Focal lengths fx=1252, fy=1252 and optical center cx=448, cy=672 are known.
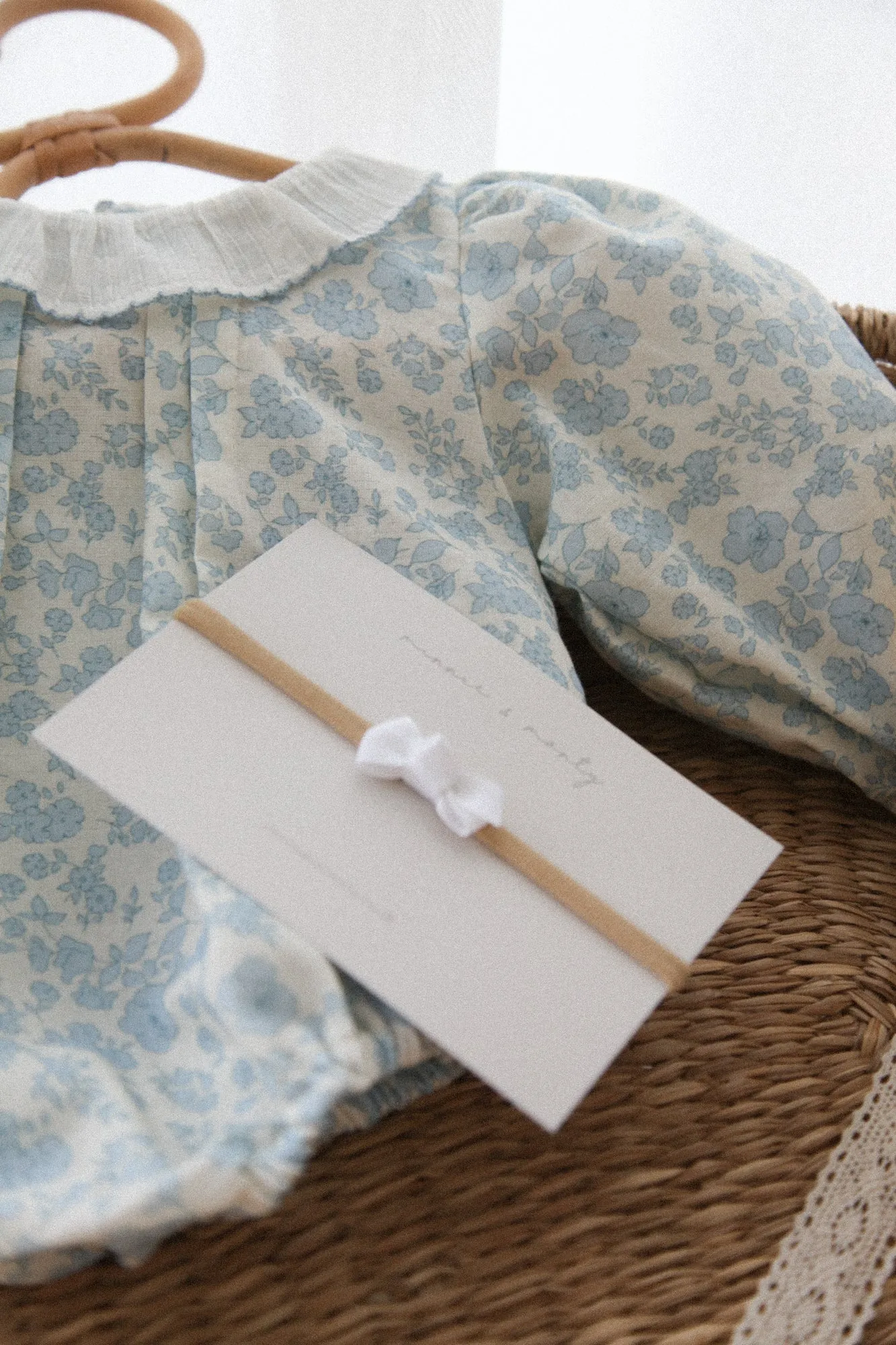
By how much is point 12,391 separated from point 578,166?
0.79 meters

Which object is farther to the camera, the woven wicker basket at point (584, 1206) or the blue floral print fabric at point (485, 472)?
the blue floral print fabric at point (485, 472)

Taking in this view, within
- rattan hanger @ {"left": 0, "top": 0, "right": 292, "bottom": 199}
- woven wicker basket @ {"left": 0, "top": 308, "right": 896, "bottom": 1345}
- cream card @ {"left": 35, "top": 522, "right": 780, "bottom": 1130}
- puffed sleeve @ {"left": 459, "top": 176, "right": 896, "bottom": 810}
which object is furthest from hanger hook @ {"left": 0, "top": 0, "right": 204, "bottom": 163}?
woven wicker basket @ {"left": 0, "top": 308, "right": 896, "bottom": 1345}

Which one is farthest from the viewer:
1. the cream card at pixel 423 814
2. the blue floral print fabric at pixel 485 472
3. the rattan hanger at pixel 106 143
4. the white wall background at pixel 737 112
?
the white wall background at pixel 737 112

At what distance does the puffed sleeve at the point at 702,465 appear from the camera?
0.69 m

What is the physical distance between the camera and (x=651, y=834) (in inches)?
22.8

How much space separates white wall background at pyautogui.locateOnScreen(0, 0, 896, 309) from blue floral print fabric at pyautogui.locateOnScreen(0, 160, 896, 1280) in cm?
45

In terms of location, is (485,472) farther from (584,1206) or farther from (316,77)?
(316,77)

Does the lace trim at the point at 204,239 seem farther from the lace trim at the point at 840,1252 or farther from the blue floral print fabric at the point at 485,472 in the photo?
the lace trim at the point at 840,1252

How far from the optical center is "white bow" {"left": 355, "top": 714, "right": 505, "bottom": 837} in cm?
54

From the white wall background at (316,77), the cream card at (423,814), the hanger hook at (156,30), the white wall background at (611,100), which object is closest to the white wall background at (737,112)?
the white wall background at (611,100)

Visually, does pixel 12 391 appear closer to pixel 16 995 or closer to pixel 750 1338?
pixel 16 995

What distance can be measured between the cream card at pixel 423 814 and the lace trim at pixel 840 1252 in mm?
154

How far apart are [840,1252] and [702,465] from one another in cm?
41

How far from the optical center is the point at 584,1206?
1.91 feet
